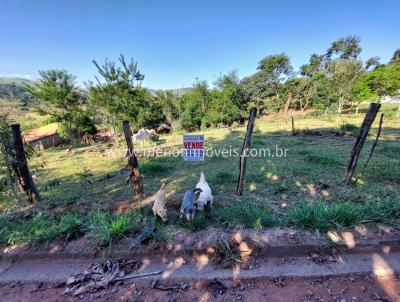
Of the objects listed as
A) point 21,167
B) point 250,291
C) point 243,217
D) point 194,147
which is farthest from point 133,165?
point 250,291

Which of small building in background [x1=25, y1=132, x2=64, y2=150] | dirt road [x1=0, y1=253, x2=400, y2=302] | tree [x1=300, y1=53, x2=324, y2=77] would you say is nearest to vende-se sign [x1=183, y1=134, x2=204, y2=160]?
dirt road [x1=0, y1=253, x2=400, y2=302]

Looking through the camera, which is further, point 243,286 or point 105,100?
point 105,100

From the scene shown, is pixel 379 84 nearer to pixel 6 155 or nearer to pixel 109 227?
pixel 109 227

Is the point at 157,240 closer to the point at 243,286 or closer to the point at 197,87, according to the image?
the point at 243,286

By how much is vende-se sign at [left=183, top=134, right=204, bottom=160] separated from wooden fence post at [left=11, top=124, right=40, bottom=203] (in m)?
2.64

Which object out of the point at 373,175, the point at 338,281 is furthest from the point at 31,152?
the point at 373,175

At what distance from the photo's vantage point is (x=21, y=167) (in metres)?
3.23

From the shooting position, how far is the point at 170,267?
1.93 meters

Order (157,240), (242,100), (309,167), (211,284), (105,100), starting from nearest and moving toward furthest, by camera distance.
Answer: (211,284)
(157,240)
(309,167)
(105,100)
(242,100)

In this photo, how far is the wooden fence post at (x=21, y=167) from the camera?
10.2ft

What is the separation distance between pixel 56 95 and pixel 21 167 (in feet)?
26.3

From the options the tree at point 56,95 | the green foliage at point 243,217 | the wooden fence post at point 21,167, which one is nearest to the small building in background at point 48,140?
the tree at point 56,95

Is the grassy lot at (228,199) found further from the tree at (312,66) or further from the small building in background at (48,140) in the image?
the tree at (312,66)

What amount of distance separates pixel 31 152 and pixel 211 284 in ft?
11.8
